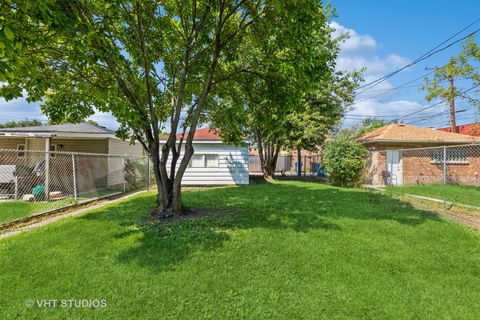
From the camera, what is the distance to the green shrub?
1516 cm

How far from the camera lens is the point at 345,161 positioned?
49.3ft

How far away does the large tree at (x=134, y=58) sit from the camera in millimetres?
4496

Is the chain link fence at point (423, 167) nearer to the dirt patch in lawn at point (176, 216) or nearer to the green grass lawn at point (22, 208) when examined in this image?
the dirt patch in lawn at point (176, 216)

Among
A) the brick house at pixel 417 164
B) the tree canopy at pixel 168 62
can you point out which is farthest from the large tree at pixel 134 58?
the brick house at pixel 417 164

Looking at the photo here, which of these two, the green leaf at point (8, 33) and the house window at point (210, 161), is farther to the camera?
the house window at point (210, 161)


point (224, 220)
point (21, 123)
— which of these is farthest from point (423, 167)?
point (21, 123)

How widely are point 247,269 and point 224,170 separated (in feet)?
37.8

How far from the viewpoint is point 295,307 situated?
3.09 meters

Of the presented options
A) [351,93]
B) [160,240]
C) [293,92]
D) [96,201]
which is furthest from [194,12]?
[351,93]

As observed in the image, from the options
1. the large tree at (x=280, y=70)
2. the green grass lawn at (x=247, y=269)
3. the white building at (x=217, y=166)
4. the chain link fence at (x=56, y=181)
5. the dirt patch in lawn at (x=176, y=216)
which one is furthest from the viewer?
the white building at (x=217, y=166)

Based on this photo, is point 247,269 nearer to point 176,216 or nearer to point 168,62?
point 176,216

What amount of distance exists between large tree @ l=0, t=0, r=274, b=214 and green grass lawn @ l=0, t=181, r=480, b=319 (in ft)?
6.55

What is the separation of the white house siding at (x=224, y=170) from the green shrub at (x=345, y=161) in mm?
4496

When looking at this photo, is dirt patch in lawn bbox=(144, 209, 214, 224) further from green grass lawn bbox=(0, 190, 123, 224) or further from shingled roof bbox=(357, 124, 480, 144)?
shingled roof bbox=(357, 124, 480, 144)
